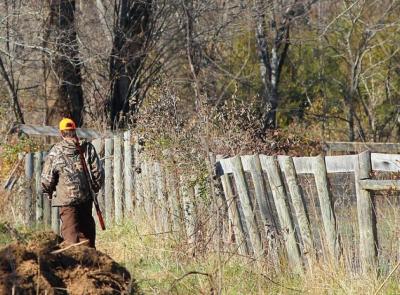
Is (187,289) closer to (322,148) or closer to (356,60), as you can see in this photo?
(322,148)

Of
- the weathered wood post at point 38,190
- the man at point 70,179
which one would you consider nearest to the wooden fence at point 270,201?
the man at point 70,179

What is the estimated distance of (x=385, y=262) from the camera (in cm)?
828

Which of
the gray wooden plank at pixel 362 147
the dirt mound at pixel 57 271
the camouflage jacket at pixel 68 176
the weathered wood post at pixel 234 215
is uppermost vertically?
the gray wooden plank at pixel 362 147

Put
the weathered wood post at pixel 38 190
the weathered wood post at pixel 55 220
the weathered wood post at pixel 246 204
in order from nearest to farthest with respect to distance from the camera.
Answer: the weathered wood post at pixel 246 204, the weathered wood post at pixel 55 220, the weathered wood post at pixel 38 190

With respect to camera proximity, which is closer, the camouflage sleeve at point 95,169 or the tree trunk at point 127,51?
the camouflage sleeve at point 95,169

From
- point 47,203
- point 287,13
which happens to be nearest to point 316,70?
point 287,13

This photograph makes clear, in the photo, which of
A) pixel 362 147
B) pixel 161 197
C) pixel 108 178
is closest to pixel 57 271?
pixel 161 197

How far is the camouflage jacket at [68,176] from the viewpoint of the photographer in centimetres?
1047

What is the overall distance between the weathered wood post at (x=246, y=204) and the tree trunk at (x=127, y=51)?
10.5 metres

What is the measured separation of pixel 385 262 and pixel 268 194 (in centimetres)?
183

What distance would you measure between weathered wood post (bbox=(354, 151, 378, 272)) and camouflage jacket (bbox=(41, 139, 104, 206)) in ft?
10.3

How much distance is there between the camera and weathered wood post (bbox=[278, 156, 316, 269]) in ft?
29.5

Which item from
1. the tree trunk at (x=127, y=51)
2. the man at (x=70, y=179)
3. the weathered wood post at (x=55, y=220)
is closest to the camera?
the man at (x=70, y=179)

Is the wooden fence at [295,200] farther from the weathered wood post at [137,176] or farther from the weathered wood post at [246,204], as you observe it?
the weathered wood post at [137,176]
